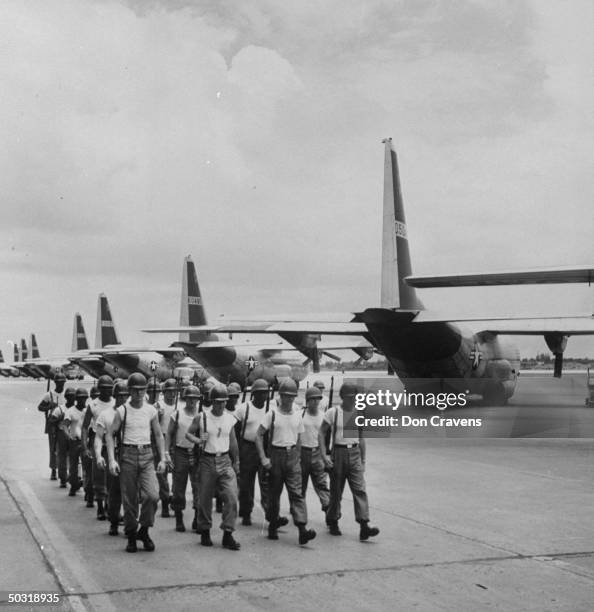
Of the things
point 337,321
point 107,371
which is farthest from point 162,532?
point 107,371

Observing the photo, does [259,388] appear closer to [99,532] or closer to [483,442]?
[99,532]

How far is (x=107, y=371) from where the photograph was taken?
6225cm

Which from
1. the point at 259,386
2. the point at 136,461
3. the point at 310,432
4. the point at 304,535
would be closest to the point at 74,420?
the point at 259,386

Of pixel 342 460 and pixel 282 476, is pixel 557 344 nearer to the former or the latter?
pixel 342 460

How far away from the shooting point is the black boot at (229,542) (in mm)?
9000

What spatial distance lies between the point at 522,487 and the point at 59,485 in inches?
310

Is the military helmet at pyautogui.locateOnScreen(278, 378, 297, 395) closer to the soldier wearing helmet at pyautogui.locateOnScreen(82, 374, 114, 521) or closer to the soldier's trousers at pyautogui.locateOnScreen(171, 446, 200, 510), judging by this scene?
the soldier's trousers at pyautogui.locateOnScreen(171, 446, 200, 510)

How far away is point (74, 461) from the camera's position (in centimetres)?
1282

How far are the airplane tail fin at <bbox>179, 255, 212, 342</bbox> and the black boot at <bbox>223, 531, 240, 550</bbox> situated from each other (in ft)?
125

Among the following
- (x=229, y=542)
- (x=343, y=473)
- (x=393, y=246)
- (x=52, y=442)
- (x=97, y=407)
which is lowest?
(x=229, y=542)

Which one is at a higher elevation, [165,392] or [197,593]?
[165,392]

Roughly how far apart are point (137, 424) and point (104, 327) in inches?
2292

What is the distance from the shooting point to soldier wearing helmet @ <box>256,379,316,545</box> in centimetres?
969

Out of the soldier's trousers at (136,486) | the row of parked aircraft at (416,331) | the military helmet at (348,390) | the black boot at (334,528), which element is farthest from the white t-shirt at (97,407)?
the row of parked aircraft at (416,331)
